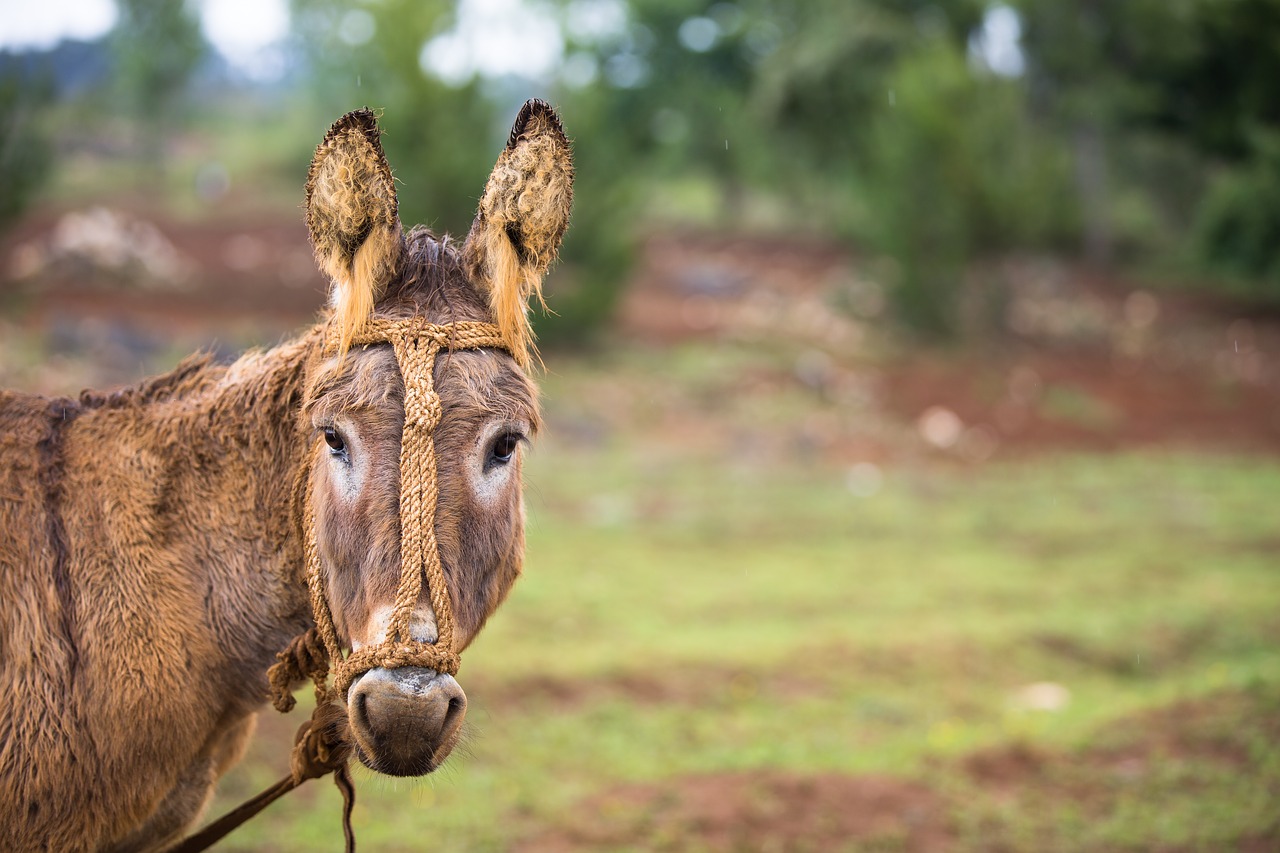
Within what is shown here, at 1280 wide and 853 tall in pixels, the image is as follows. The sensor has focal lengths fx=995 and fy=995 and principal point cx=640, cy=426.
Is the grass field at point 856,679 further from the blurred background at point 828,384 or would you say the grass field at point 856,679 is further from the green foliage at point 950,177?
the green foliage at point 950,177

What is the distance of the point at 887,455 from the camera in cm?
1617

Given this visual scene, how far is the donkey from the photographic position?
251cm

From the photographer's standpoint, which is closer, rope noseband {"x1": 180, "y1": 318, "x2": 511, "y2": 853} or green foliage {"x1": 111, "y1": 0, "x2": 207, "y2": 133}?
rope noseband {"x1": 180, "y1": 318, "x2": 511, "y2": 853}

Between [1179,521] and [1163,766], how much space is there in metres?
7.76

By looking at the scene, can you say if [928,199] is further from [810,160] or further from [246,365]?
[246,365]

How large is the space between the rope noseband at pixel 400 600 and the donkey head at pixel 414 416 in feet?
0.05

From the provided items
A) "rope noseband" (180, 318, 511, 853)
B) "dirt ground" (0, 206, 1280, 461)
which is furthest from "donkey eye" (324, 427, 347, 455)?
"dirt ground" (0, 206, 1280, 461)

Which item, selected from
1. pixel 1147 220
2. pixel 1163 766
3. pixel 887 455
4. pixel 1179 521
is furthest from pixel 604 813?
pixel 1147 220

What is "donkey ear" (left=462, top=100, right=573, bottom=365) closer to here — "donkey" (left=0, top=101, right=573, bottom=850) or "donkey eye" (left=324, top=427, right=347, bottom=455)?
"donkey" (left=0, top=101, right=573, bottom=850)

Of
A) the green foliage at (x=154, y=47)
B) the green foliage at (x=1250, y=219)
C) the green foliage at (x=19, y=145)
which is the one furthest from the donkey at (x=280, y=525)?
the green foliage at (x=154, y=47)

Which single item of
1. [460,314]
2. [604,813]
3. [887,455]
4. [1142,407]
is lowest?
[604,813]

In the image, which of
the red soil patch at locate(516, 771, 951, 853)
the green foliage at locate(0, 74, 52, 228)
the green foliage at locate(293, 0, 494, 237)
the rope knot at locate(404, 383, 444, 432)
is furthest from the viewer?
the green foliage at locate(293, 0, 494, 237)

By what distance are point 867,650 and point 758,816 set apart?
3.15m

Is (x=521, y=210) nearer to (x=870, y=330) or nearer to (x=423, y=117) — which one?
(x=423, y=117)
